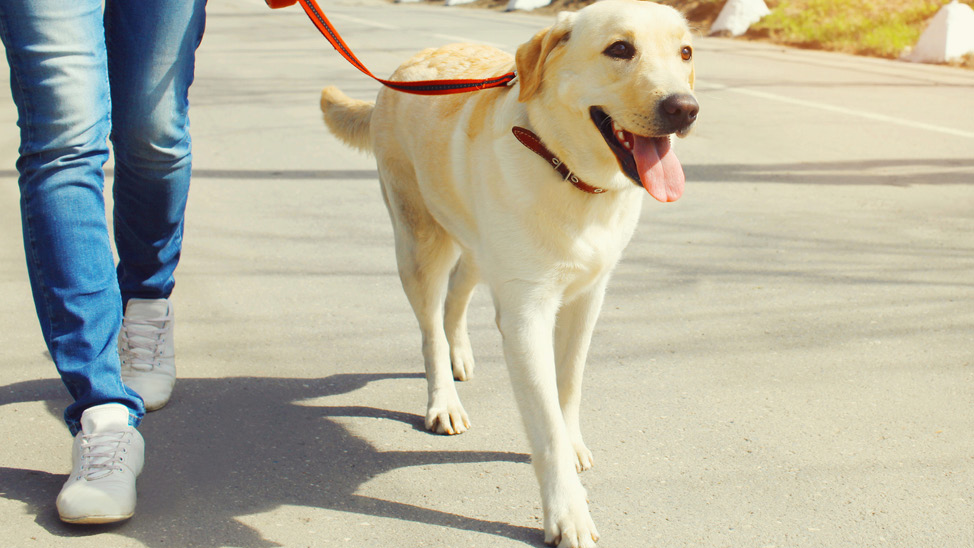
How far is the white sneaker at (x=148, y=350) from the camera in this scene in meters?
3.08

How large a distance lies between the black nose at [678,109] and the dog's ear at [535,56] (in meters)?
0.35

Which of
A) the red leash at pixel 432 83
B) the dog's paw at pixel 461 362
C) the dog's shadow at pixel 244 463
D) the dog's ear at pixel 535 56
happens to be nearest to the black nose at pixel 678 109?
the dog's ear at pixel 535 56

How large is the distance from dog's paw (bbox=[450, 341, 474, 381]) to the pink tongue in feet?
4.03

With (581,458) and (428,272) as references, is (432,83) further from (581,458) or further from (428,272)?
(581,458)

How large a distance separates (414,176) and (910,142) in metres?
5.11

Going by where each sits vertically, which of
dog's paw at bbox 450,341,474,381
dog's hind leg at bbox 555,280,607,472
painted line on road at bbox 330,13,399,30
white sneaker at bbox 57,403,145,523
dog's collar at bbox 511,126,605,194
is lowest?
painted line on road at bbox 330,13,399,30

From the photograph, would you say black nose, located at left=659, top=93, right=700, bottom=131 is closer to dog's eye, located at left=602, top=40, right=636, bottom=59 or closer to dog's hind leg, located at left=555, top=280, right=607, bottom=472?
dog's eye, located at left=602, top=40, right=636, bottom=59

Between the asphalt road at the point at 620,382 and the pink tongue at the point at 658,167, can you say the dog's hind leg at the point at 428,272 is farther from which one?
the pink tongue at the point at 658,167

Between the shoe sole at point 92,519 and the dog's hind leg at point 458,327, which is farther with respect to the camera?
the dog's hind leg at point 458,327

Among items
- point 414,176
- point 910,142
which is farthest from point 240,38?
point 414,176

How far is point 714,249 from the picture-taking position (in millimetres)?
4762

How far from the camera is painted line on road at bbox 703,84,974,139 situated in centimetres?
726

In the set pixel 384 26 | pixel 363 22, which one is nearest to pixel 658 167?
pixel 384 26

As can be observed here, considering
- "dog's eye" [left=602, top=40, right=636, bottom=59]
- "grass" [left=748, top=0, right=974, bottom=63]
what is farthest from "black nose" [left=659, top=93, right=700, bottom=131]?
"grass" [left=748, top=0, right=974, bottom=63]
